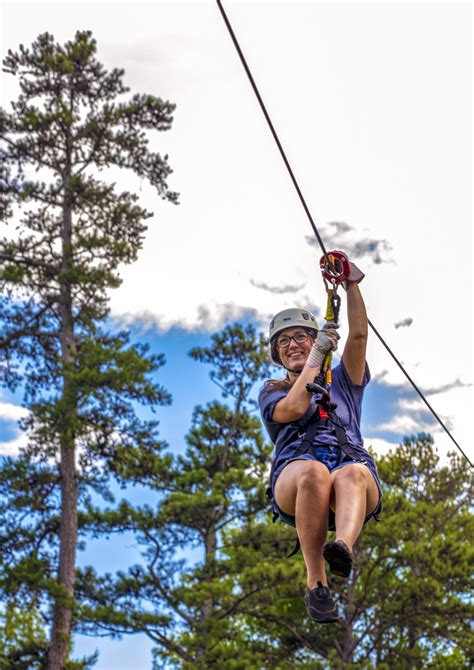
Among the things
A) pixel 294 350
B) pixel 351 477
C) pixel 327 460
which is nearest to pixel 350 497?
pixel 351 477

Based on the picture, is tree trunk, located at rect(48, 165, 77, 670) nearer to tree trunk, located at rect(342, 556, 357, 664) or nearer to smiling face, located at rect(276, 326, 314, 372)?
tree trunk, located at rect(342, 556, 357, 664)

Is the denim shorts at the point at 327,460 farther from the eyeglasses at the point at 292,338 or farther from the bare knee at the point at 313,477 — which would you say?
the eyeglasses at the point at 292,338

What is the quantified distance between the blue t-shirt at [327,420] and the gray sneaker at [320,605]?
757 mm

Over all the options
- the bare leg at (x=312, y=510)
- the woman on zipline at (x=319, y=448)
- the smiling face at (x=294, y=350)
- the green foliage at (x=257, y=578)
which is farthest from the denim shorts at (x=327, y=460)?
the green foliage at (x=257, y=578)

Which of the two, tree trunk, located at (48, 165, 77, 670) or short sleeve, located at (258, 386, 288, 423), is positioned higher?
tree trunk, located at (48, 165, 77, 670)

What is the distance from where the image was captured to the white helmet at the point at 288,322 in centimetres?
586

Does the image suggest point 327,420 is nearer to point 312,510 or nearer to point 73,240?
point 312,510

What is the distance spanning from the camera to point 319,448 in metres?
5.43

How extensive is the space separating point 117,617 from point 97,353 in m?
5.05

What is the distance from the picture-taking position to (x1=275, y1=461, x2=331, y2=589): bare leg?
5.15m

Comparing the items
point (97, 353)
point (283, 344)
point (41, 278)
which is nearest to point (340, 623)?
point (97, 353)

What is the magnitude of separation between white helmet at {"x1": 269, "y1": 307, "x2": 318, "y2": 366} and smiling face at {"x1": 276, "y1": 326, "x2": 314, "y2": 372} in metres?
0.03

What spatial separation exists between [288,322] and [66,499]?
51.0 feet

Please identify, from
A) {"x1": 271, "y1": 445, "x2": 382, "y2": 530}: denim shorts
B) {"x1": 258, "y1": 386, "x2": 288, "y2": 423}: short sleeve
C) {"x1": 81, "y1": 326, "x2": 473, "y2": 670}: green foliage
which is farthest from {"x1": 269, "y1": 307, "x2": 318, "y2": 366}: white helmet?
{"x1": 81, "y1": 326, "x2": 473, "y2": 670}: green foliage
